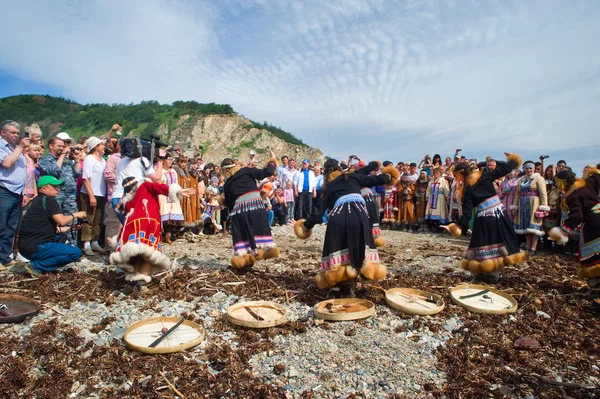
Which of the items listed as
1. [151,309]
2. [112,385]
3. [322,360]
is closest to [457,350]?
[322,360]

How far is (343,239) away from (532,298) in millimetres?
2858

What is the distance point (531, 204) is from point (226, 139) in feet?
119

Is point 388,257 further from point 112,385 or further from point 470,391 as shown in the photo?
point 112,385

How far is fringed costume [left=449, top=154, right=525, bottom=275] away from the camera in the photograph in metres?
6.31

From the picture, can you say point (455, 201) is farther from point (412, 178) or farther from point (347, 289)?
point (347, 289)

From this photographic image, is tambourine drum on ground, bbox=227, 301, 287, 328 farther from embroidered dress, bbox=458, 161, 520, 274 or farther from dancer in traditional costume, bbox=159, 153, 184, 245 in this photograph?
dancer in traditional costume, bbox=159, 153, 184, 245

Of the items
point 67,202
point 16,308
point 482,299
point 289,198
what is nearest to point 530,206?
point 482,299

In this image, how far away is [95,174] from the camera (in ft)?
25.3

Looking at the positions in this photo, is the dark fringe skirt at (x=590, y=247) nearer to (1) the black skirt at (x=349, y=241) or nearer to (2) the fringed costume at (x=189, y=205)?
(1) the black skirt at (x=349, y=241)

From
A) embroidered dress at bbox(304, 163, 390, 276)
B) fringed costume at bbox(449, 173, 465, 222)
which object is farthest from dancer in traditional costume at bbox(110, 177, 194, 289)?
fringed costume at bbox(449, 173, 465, 222)

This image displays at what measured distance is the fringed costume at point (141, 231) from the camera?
517 cm

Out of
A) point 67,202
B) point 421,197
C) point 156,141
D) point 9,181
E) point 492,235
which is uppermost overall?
point 156,141

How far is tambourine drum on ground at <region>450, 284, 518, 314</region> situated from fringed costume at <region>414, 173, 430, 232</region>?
841 centimetres

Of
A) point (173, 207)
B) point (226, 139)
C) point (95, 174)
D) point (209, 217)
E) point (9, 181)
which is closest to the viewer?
point (9, 181)
